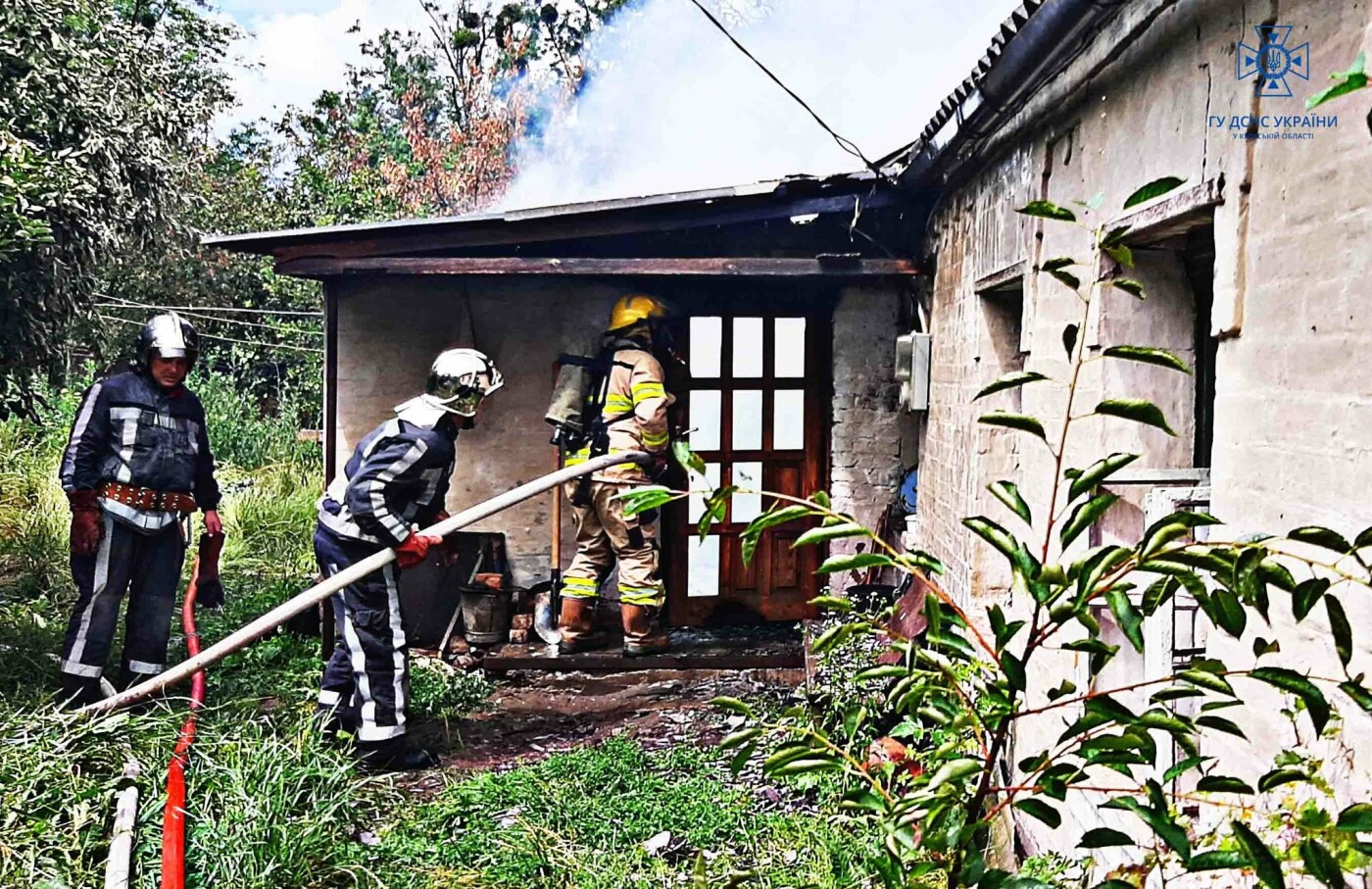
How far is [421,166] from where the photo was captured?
792 inches

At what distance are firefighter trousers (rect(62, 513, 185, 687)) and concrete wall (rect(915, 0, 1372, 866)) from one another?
4.31 m

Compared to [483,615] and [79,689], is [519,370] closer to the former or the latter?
[483,615]

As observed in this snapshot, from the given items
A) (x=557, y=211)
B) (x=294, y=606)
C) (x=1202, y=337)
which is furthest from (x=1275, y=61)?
(x=557, y=211)

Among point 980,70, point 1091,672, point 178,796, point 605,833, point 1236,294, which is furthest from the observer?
point 605,833

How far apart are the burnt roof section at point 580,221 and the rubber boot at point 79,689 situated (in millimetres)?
2537

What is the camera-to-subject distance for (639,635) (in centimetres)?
723

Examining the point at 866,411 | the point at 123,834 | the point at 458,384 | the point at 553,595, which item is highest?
the point at 458,384

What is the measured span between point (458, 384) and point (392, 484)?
610 millimetres

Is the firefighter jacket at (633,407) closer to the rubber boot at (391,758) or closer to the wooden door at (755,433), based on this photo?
the wooden door at (755,433)

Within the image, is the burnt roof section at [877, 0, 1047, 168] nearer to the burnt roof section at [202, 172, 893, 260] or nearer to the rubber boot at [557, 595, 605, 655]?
the burnt roof section at [202, 172, 893, 260]

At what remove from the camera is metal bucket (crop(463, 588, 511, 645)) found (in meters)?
7.45

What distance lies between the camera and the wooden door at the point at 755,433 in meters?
7.96

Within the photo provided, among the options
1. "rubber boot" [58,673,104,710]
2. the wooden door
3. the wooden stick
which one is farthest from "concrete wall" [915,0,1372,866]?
"rubber boot" [58,673,104,710]

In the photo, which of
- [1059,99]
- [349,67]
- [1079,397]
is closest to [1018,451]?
[1079,397]
